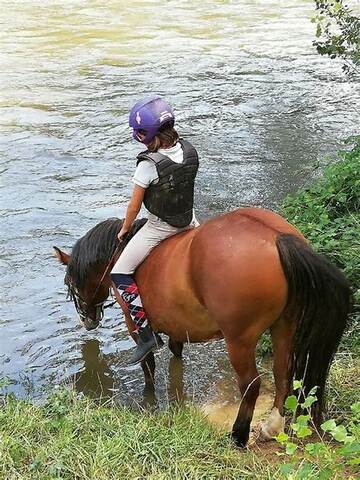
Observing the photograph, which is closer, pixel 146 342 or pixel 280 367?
pixel 280 367

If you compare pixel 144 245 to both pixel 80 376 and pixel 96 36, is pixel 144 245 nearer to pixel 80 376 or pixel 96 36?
pixel 80 376

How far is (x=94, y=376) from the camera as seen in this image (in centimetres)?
602

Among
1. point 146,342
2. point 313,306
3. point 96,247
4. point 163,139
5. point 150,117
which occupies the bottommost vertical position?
point 146,342

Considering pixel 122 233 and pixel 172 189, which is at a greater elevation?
pixel 172 189

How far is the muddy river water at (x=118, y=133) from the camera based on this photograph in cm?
619

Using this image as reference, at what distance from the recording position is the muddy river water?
244 inches

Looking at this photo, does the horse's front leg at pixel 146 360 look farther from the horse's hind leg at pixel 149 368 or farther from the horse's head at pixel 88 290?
the horse's head at pixel 88 290

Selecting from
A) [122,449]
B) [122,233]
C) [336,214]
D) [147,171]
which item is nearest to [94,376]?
[122,233]

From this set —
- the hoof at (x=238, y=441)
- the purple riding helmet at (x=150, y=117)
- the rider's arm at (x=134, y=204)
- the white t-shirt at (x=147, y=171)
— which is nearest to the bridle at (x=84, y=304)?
the rider's arm at (x=134, y=204)

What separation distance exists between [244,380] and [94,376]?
1.95 m

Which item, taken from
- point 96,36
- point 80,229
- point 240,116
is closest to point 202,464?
point 80,229

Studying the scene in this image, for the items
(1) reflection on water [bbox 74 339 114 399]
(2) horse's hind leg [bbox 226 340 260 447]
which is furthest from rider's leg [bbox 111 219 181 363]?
(2) horse's hind leg [bbox 226 340 260 447]

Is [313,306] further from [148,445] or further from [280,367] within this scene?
[148,445]

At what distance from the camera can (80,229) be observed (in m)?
8.70
